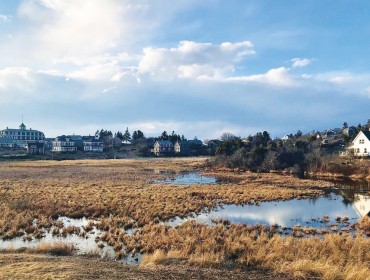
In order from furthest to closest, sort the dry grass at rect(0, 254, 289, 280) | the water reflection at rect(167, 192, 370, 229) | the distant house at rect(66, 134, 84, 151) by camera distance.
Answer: the distant house at rect(66, 134, 84, 151), the water reflection at rect(167, 192, 370, 229), the dry grass at rect(0, 254, 289, 280)

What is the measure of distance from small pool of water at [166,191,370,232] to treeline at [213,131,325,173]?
32.8 meters

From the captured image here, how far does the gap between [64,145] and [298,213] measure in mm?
127107

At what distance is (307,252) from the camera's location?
14844 millimetres

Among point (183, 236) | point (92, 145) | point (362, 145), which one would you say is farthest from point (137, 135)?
point (183, 236)

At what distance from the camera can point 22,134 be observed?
160m

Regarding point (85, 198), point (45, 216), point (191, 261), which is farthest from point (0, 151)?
point (191, 261)

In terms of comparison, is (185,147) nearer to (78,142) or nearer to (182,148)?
(182,148)

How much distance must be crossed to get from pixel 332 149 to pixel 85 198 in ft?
234

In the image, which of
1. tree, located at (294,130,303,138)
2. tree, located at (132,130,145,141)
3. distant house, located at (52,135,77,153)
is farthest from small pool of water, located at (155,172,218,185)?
tree, located at (132,130,145,141)

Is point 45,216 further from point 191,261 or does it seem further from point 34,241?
point 191,261

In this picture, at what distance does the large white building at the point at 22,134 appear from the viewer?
156 metres

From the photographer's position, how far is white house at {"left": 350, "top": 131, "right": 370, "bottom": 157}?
70.7 metres

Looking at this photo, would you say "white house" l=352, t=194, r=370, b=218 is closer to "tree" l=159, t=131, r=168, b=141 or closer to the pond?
the pond

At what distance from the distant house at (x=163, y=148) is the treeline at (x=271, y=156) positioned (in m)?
58.3
